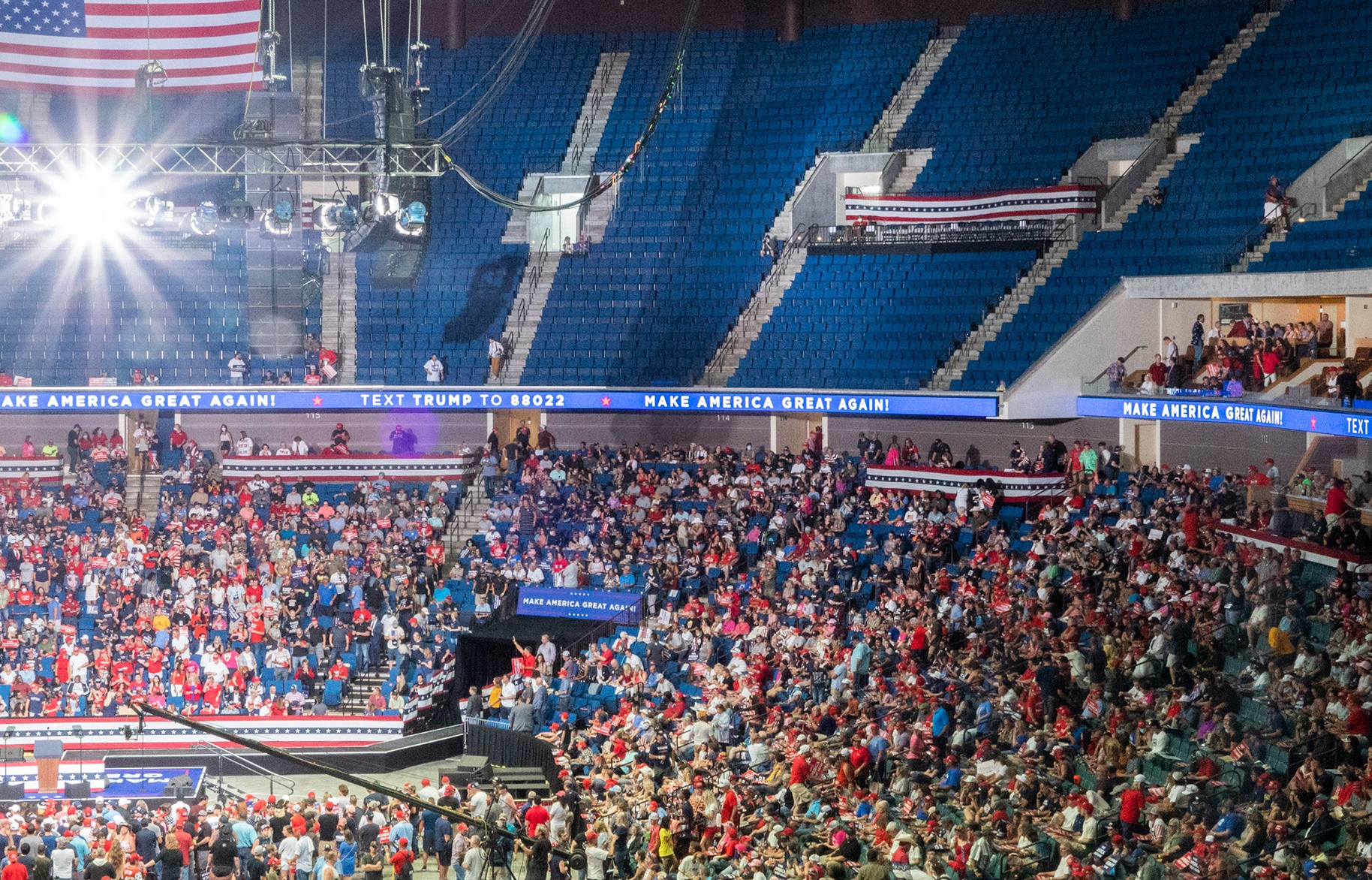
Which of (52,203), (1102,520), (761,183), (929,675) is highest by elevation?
(761,183)

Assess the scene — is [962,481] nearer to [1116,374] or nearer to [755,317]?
[1116,374]

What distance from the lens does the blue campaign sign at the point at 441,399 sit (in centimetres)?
3000

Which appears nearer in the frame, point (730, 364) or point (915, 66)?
point (730, 364)

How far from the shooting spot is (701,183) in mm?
34656

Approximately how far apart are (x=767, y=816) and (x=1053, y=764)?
3.25m

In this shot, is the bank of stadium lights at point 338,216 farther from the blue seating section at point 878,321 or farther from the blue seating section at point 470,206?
the blue seating section at point 878,321

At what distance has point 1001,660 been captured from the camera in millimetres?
21031

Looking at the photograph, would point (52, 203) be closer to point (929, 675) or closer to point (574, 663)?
point (574, 663)

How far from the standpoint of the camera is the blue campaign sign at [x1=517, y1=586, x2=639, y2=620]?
26562 mm

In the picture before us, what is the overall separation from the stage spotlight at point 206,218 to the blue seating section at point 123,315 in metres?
4.59

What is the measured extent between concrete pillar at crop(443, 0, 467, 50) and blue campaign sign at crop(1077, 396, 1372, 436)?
18830mm

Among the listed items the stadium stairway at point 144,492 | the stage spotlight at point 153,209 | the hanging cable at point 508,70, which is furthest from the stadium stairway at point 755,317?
the stadium stairway at point 144,492

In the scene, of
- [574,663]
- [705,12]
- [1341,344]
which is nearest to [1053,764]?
[574,663]

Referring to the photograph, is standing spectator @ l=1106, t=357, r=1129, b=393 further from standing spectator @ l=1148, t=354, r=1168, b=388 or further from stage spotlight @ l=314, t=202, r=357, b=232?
stage spotlight @ l=314, t=202, r=357, b=232
